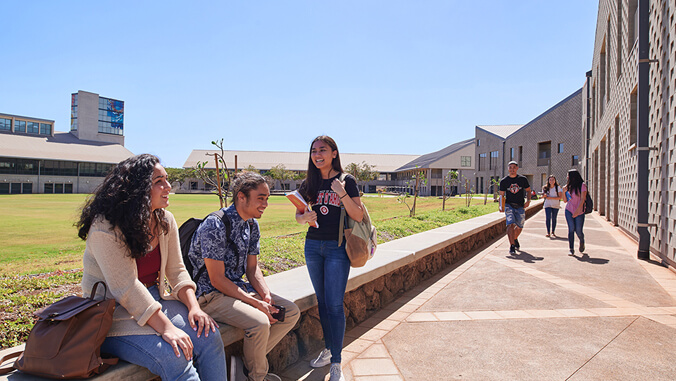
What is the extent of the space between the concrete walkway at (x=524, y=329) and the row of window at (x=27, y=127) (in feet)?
285

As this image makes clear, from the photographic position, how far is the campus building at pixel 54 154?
5672cm

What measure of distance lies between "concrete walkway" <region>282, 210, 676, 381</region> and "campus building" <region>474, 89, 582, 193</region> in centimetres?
3227

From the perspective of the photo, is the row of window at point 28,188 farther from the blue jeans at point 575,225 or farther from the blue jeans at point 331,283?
the blue jeans at point 331,283

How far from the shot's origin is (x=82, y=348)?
180 centimetres

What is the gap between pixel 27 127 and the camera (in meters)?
73.9

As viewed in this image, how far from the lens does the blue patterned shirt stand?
265cm

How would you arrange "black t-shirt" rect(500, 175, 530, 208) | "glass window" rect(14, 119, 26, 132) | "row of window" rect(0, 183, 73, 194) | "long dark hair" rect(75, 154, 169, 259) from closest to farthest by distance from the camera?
"long dark hair" rect(75, 154, 169, 259) < "black t-shirt" rect(500, 175, 530, 208) < "row of window" rect(0, 183, 73, 194) < "glass window" rect(14, 119, 26, 132)

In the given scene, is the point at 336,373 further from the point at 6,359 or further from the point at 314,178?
the point at 6,359

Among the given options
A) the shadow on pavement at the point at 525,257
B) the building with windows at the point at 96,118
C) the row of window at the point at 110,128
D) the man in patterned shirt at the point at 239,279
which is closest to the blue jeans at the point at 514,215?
the shadow on pavement at the point at 525,257

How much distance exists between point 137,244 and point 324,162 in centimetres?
144

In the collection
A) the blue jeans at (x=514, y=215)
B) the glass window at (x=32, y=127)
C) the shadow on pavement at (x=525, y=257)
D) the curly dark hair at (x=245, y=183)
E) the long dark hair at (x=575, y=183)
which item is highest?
the glass window at (x=32, y=127)

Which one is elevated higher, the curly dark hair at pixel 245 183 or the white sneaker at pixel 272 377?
the curly dark hair at pixel 245 183

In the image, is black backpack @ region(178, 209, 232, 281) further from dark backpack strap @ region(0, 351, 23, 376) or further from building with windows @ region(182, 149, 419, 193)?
building with windows @ region(182, 149, 419, 193)

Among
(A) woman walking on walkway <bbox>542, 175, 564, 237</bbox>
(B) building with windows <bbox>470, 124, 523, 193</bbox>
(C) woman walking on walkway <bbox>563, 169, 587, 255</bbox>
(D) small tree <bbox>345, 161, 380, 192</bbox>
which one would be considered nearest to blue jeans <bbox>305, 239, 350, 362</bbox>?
(C) woman walking on walkway <bbox>563, 169, 587, 255</bbox>
